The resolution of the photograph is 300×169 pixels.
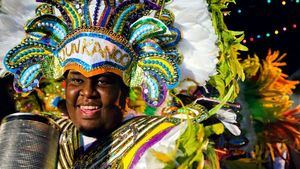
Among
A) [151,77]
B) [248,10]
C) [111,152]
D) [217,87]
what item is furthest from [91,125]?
[248,10]

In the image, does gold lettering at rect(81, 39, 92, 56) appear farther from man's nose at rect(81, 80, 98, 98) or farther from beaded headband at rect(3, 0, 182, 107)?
man's nose at rect(81, 80, 98, 98)

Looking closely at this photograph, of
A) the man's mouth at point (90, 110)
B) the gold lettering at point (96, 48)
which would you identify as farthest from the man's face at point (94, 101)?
the gold lettering at point (96, 48)

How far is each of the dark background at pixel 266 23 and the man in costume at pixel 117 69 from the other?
173 cm

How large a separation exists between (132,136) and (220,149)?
47 cm

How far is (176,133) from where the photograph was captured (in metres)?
2.63

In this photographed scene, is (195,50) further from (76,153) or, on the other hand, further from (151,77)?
(76,153)

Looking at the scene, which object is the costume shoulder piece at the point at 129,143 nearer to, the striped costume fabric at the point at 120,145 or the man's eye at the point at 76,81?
the striped costume fabric at the point at 120,145

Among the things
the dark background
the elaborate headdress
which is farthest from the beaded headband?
the dark background

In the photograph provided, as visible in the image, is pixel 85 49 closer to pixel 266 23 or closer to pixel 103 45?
pixel 103 45

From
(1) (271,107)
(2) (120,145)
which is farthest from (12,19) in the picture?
(1) (271,107)

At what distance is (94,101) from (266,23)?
2.55 meters

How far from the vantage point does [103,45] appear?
2.90 metres

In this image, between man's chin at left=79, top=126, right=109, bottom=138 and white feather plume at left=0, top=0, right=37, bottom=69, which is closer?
man's chin at left=79, top=126, right=109, bottom=138

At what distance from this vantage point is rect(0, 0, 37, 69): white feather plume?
3215 mm
